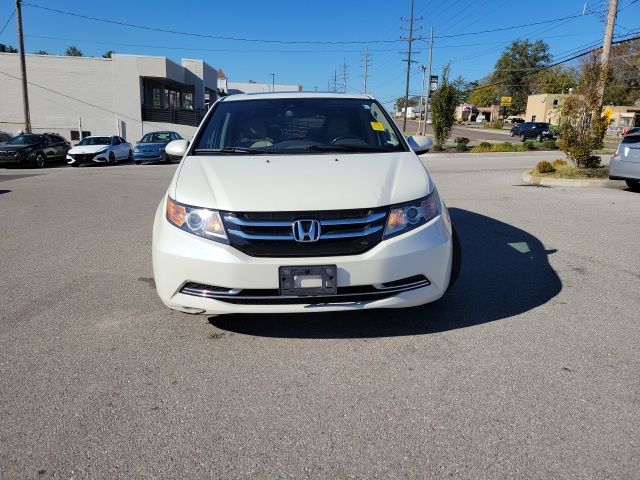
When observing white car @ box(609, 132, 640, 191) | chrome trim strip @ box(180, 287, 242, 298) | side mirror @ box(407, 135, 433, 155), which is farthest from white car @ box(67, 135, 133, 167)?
chrome trim strip @ box(180, 287, 242, 298)

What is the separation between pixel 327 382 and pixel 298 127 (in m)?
2.55

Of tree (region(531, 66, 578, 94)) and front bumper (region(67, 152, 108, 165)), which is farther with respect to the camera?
tree (region(531, 66, 578, 94))

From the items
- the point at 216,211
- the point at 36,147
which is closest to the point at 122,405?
the point at 216,211

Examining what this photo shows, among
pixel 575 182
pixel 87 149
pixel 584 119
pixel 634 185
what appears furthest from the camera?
pixel 87 149

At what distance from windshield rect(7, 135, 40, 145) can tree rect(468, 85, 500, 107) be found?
114 metres

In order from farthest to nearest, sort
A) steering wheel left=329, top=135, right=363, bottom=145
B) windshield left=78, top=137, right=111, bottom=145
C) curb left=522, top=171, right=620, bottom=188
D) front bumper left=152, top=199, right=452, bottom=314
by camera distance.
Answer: windshield left=78, top=137, right=111, bottom=145, curb left=522, top=171, right=620, bottom=188, steering wheel left=329, top=135, right=363, bottom=145, front bumper left=152, top=199, right=452, bottom=314

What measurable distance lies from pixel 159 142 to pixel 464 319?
22.9 m

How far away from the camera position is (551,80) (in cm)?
10344

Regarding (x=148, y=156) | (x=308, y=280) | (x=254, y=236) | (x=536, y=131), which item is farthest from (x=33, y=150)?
(x=536, y=131)

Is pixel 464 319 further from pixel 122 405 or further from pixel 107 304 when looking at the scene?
pixel 107 304

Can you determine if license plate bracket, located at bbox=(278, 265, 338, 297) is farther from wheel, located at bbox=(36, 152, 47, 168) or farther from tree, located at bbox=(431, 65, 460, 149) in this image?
tree, located at bbox=(431, 65, 460, 149)

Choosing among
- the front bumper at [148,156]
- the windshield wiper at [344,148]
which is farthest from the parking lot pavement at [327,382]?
the front bumper at [148,156]

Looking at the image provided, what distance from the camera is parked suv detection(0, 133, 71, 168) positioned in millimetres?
21078

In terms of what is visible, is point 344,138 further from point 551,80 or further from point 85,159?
point 551,80
